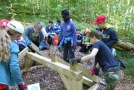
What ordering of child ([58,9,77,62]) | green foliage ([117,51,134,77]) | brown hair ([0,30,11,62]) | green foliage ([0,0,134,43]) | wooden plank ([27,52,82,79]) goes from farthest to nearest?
green foliage ([0,0,134,43]), green foliage ([117,51,134,77]), child ([58,9,77,62]), wooden plank ([27,52,82,79]), brown hair ([0,30,11,62])

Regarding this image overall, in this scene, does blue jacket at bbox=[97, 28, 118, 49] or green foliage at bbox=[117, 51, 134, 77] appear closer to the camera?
blue jacket at bbox=[97, 28, 118, 49]

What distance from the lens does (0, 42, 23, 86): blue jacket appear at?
9.26 ft

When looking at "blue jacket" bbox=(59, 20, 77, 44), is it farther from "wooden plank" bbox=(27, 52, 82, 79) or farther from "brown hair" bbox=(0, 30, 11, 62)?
"brown hair" bbox=(0, 30, 11, 62)

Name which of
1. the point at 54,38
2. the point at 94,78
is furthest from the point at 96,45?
the point at 54,38

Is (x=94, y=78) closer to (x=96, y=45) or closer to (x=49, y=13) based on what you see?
(x=96, y=45)

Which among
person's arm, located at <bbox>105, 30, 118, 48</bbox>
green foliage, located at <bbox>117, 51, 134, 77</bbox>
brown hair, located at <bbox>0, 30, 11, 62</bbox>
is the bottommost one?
green foliage, located at <bbox>117, 51, 134, 77</bbox>

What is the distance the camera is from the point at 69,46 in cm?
693

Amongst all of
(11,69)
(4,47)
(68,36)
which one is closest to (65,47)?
(68,36)

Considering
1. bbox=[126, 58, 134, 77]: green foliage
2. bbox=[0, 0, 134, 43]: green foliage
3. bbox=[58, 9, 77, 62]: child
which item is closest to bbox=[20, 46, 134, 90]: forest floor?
bbox=[126, 58, 134, 77]: green foliage

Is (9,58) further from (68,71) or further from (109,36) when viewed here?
(109,36)

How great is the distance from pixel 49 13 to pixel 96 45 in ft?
37.2

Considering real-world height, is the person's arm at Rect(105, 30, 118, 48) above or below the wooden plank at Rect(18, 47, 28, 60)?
above

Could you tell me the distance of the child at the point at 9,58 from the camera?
9.01ft

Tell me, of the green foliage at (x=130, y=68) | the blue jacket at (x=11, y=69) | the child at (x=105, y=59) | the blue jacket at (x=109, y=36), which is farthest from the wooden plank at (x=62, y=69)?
the green foliage at (x=130, y=68)
